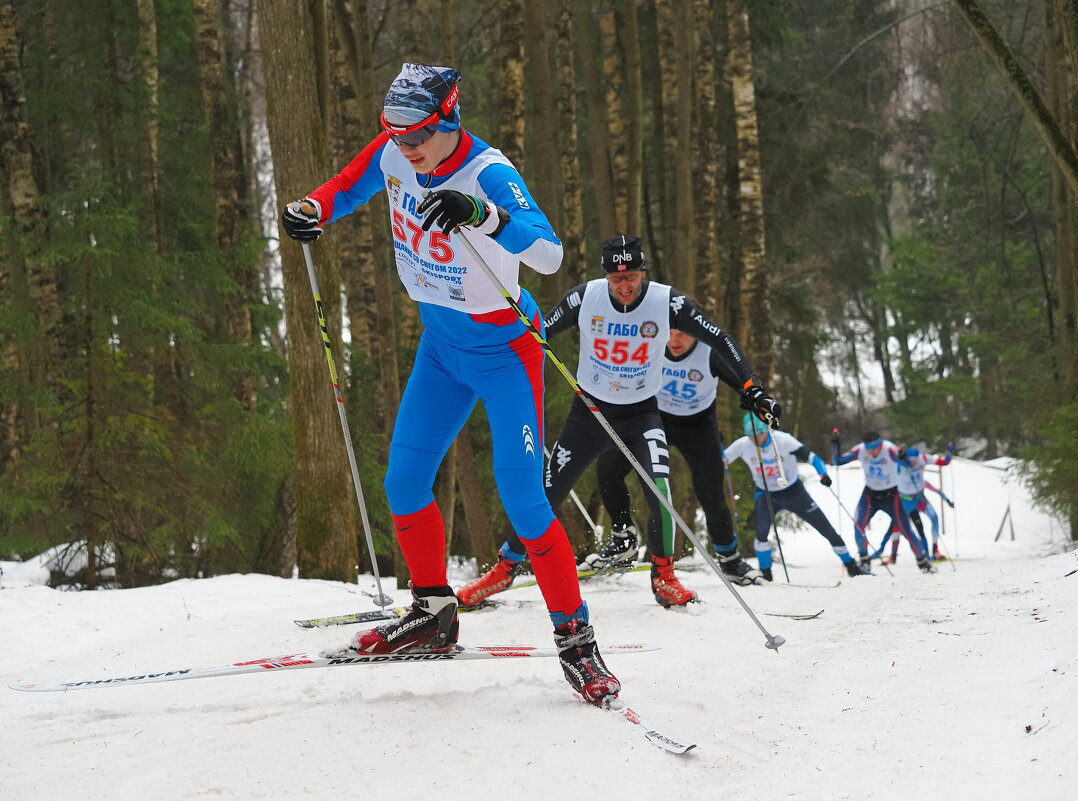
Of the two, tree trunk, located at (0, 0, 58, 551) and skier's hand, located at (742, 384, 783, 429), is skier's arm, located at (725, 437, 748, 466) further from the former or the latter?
tree trunk, located at (0, 0, 58, 551)

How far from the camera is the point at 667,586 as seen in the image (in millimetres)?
6352

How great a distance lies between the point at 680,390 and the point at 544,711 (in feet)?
13.5

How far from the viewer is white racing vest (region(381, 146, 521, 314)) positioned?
3977 mm

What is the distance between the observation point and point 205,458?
914 centimetres

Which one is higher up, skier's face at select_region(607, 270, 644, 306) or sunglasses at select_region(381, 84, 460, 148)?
sunglasses at select_region(381, 84, 460, 148)

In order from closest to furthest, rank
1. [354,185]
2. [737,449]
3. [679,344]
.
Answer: [354,185] < [679,344] < [737,449]

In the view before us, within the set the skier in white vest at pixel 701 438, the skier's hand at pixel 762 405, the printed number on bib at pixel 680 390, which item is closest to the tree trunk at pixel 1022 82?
the skier in white vest at pixel 701 438

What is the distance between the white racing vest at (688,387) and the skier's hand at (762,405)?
Answer: 3.76 ft

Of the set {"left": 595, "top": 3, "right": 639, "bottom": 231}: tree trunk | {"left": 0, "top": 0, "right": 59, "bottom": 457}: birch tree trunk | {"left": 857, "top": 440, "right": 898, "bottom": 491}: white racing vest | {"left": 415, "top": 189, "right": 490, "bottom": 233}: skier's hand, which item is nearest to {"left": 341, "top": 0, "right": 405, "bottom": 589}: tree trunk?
{"left": 595, "top": 3, "right": 639, "bottom": 231}: tree trunk

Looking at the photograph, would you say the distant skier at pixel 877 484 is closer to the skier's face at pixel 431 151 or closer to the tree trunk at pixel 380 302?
the tree trunk at pixel 380 302

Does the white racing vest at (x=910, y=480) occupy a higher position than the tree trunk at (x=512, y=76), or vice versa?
the tree trunk at (x=512, y=76)

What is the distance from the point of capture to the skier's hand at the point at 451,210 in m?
3.51

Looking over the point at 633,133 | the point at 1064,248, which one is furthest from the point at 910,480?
the point at 633,133

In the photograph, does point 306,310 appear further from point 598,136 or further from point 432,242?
point 598,136
